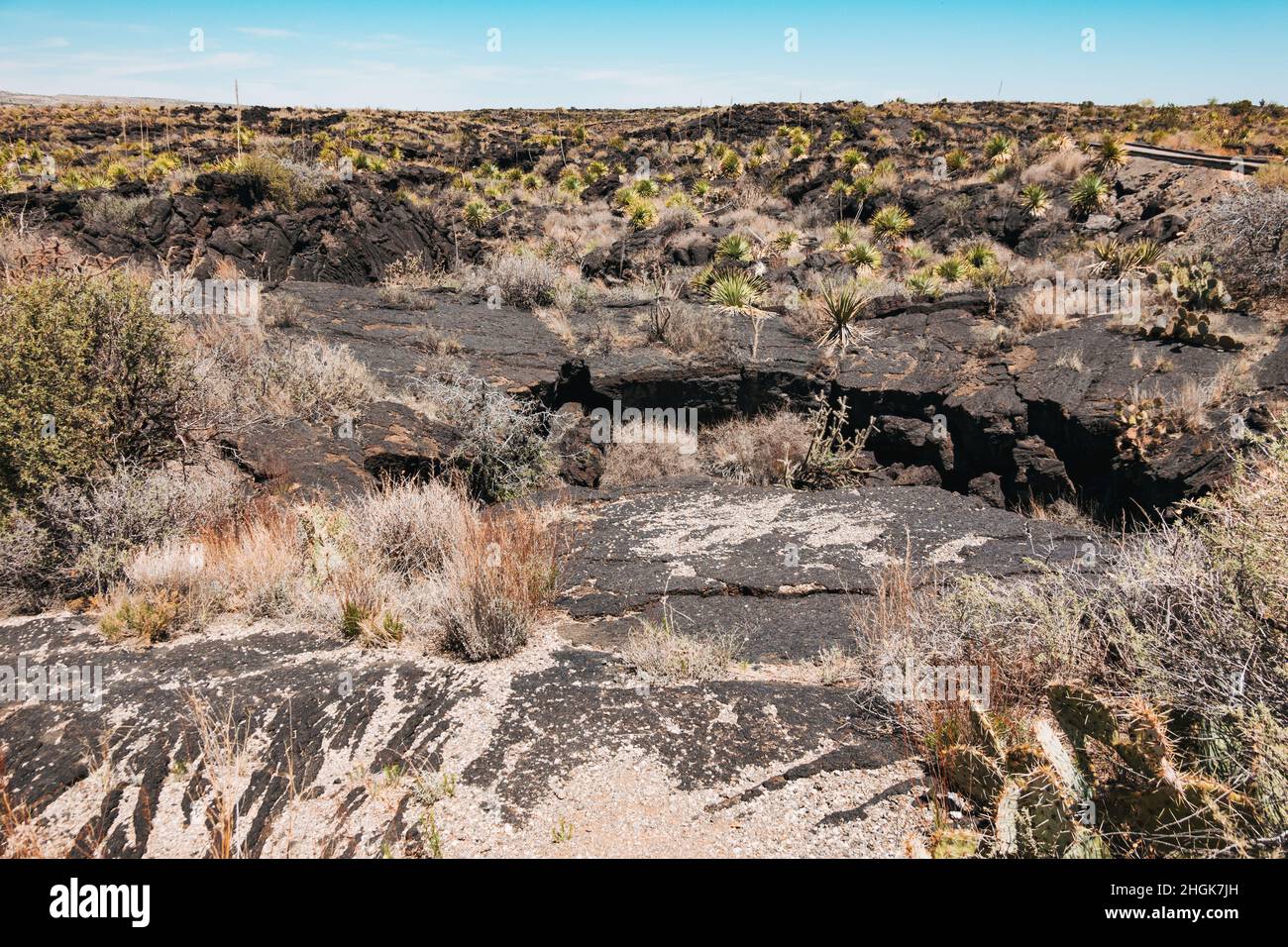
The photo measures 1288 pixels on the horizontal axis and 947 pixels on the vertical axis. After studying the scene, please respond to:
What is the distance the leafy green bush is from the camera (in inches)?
218

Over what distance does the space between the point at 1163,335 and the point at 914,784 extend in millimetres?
10243

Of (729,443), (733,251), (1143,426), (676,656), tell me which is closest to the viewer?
(676,656)

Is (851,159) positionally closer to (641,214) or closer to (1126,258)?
(641,214)

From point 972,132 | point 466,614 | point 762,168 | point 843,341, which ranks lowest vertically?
point 466,614

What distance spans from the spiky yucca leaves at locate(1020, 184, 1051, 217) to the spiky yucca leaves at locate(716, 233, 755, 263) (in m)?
7.98

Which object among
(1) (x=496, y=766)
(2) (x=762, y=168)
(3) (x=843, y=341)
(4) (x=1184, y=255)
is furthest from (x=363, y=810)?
(2) (x=762, y=168)

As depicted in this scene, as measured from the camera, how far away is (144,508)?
5598mm

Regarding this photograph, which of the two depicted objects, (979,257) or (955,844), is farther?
Result: (979,257)

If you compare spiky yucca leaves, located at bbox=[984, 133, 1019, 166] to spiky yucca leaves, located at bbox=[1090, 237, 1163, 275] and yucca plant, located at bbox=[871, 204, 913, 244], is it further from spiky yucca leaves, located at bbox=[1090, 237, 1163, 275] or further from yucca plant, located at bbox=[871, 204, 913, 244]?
spiky yucca leaves, located at bbox=[1090, 237, 1163, 275]

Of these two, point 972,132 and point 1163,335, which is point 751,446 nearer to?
point 1163,335

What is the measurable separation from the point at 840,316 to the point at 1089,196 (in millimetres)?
11081

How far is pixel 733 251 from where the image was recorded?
1639 centimetres

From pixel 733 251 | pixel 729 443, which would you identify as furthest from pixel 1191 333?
pixel 733 251

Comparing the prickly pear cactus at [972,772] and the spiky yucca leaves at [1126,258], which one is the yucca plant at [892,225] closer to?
the spiky yucca leaves at [1126,258]
